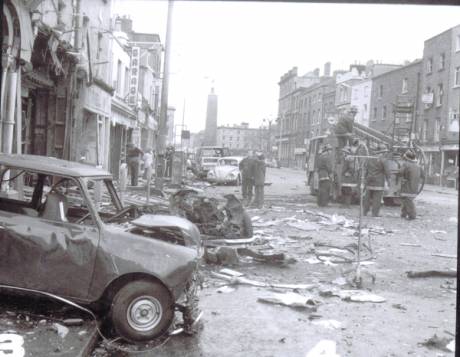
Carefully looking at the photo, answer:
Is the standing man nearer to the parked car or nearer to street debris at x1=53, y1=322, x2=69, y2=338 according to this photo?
street debris at x1=53, y1=322, x2=69, y2=338

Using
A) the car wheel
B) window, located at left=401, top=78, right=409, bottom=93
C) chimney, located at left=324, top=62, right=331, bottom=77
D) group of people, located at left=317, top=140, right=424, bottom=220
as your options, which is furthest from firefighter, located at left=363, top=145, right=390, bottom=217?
chimney, located at left=324, top=62, right=331, bottom=77

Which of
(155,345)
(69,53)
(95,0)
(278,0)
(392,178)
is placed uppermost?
(95,0)

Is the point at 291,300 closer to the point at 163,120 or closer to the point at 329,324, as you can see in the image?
the point at 329,324

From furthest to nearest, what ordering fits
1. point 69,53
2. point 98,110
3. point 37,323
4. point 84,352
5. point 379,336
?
point 98,110 < point 69,53 < point 379,336 < point 37,323 < point 84,352

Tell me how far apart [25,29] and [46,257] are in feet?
15.7

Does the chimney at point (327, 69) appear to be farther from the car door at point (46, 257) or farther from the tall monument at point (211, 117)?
the car door at point (46, 257)

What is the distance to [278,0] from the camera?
2605mm

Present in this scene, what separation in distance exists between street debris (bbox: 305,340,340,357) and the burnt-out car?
1190 mm

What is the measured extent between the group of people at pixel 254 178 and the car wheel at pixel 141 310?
11308 millimetres

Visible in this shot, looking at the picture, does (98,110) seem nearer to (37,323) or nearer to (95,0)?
(95,0)

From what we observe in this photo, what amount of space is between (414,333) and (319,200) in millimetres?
11355

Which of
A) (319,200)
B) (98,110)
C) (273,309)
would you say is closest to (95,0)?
(98,110)

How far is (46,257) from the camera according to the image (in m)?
4.39

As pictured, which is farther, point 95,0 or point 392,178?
point 392,178
